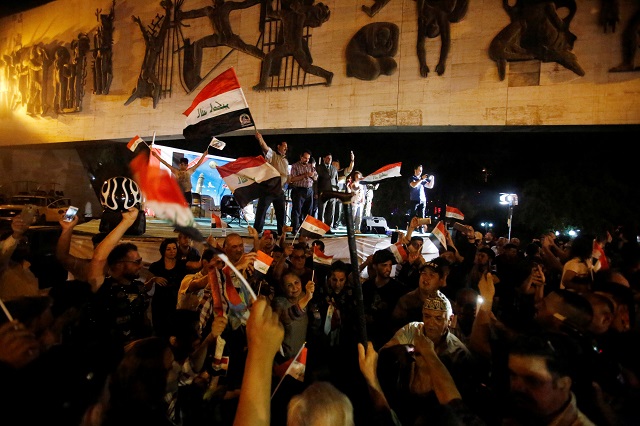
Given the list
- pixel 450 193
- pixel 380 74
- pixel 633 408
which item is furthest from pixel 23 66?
pixel 450 193

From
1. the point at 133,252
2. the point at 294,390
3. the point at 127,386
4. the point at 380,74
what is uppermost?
the point at 380,74

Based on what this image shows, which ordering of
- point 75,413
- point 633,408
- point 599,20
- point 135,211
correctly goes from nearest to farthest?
point 75,413 → point 633,408 → point 135,211 → point 599,20

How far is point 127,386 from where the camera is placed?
191 centimetres

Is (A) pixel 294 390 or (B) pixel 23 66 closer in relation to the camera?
(A) pixel 294 390

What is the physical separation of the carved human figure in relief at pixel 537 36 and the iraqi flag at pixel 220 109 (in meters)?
7.96

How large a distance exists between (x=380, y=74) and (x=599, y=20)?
5.45m

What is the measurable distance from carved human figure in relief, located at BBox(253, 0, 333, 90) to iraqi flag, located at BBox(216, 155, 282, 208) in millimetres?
5468

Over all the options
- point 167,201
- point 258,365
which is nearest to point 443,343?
point 258,365

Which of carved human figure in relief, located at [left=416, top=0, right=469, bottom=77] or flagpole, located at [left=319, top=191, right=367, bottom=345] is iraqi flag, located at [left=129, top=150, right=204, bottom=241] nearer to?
flagpole, located at [left=319, top=191, right=367, bottom=345]

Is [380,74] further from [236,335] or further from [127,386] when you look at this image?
[127,386]

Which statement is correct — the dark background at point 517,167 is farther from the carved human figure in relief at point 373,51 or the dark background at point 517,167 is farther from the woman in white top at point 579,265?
the woman in white top at point 579,265

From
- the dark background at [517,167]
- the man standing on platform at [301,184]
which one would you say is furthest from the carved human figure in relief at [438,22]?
the dark background at [517,167]

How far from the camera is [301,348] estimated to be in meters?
2.88

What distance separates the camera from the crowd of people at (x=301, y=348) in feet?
5.79
